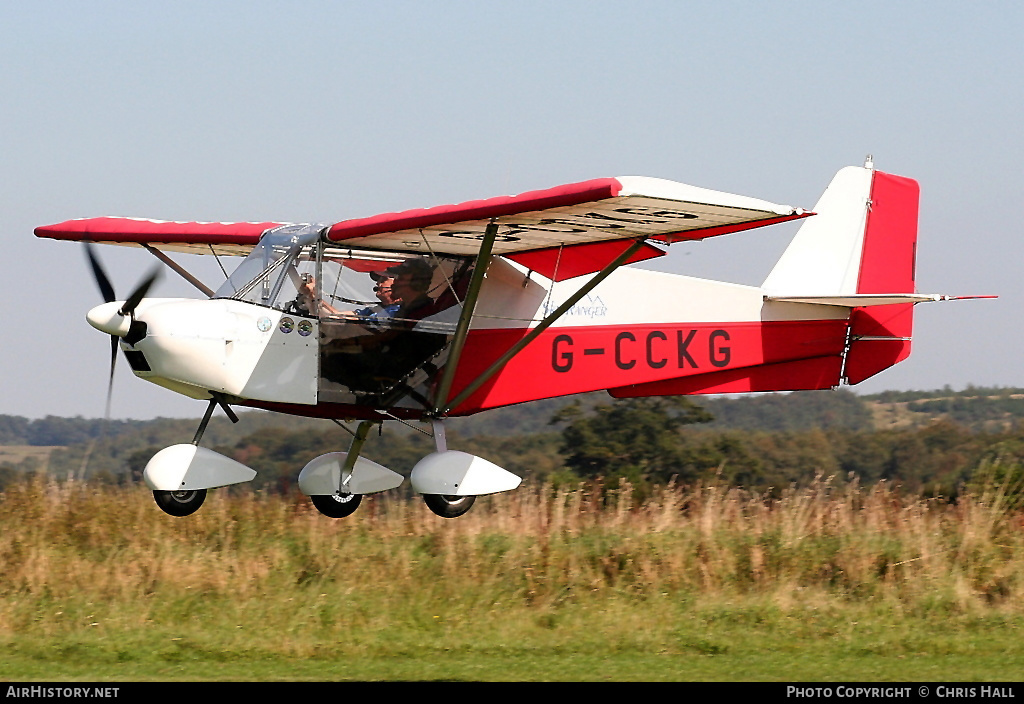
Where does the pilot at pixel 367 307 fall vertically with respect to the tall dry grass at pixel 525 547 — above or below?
above

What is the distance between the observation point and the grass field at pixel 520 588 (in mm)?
10281

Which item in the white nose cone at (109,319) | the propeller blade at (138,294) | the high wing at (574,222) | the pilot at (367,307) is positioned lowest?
the white nose cone at (109,319)

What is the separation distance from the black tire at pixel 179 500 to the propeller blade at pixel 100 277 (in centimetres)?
172

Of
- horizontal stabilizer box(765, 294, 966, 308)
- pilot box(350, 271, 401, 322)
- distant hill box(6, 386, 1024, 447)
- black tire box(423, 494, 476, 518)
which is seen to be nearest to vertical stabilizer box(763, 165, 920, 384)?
horizontal stabilizer box(765, 294, 966, 308)

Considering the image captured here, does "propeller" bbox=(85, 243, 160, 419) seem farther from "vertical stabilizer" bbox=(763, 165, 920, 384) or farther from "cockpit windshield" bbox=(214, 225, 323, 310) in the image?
"vertical stabilizer" bbox=(763, 165, 920, 384)

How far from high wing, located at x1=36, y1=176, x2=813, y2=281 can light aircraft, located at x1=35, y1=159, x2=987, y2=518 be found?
0.02m

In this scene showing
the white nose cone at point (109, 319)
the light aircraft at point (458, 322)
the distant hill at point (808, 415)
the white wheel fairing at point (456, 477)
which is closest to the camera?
the white nose cone at point (109, 319)

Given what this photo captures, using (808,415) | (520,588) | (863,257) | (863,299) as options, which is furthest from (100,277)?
(808,415)

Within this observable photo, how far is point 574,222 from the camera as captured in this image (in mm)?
9961

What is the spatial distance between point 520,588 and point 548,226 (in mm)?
3700

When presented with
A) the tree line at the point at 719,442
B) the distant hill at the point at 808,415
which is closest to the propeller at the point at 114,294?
the tree line at the point at 719,442

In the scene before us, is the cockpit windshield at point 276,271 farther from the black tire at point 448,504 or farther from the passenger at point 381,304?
the black tire at point 448,504
